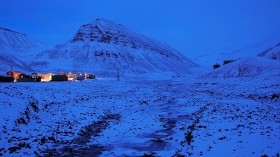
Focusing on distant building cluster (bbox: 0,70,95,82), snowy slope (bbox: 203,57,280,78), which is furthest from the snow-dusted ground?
snowy slope (bbox: 203,57,280,78)

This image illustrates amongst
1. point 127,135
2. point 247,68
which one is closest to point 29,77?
→ point 247,68

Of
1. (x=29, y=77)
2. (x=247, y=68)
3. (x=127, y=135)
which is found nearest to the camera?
(x=127, y=135)

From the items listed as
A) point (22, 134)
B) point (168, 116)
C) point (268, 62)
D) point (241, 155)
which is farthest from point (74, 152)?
point (268, 62)

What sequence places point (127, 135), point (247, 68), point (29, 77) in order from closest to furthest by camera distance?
point (127, 135) < point (29, 77) < point (247, 68)

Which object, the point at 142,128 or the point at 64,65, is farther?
the point at 64,65

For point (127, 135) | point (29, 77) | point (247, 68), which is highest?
point (247, 68)

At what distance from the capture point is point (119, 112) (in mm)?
30188

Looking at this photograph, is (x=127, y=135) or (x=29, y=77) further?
(x=29, y=77)

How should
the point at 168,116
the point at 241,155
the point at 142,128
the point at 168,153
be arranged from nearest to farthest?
the point at 241,155 → the point at 168,153 → the point at 142,128 → the point at 168,116

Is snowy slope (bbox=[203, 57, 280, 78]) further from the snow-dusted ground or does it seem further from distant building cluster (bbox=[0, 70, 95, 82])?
the snow-dusted ground

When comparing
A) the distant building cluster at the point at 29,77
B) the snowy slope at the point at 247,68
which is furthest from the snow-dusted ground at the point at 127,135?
the snowy slope at the point at 247,68

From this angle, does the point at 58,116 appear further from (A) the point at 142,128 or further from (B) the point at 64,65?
(B) the point at 64,65

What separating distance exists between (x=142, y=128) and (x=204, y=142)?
6543mm

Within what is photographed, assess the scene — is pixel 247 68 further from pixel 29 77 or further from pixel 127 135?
pixel 127 135
